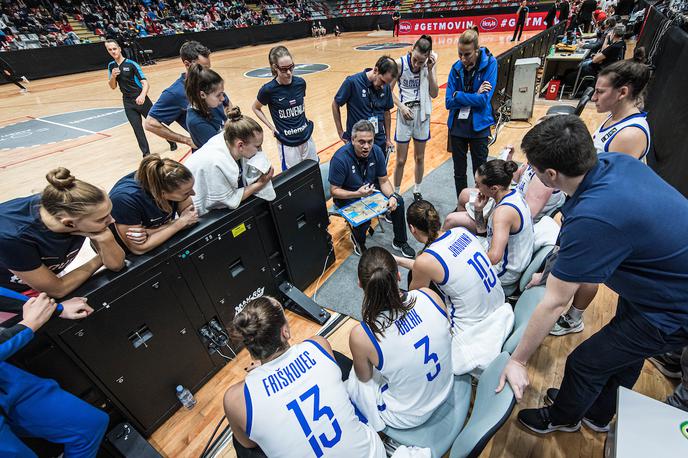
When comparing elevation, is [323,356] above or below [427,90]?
below

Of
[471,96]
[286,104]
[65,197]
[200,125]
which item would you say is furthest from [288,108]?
[65,197]

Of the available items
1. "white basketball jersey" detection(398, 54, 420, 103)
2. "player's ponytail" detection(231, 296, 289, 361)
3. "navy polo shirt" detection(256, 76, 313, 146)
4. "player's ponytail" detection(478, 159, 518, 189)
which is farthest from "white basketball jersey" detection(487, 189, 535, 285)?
"navy polo shirt" detection(256, 76, 313, 146)

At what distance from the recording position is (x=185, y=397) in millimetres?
2400

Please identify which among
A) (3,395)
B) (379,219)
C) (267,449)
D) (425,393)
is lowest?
(379,219)

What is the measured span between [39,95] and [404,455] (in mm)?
17051

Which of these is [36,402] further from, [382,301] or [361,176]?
[361,176]

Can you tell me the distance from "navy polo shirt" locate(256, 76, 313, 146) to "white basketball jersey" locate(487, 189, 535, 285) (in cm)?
239

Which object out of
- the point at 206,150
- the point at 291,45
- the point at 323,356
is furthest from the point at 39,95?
the point at 323,356

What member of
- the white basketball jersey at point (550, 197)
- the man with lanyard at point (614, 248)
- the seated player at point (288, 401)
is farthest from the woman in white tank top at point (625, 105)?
the seated player at point (288, 401)

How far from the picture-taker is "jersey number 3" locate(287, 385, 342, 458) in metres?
1.27

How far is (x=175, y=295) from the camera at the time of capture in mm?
2230

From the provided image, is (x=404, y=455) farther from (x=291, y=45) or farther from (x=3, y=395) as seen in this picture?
(x=291, y=45)

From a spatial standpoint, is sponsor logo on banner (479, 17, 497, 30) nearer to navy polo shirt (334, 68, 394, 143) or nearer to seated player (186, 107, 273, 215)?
navy polo shirt (334, 68, 394, 143)

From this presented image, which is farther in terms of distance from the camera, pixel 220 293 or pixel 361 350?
pixel 220 293
